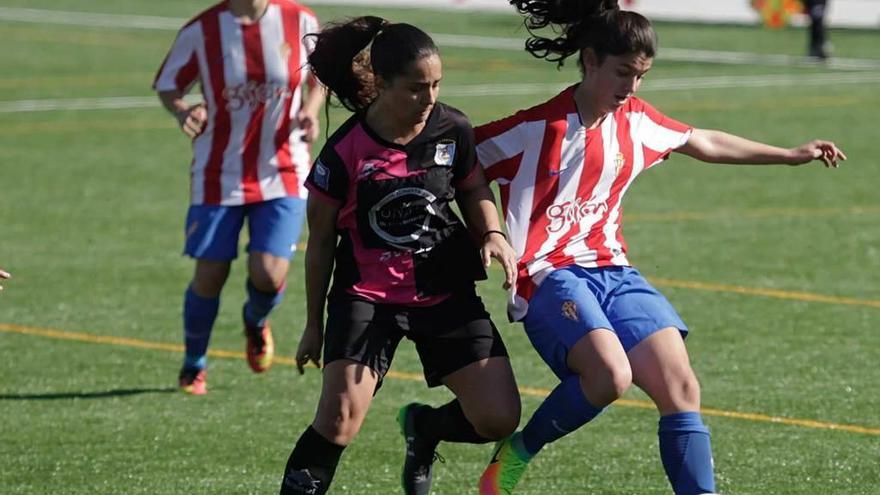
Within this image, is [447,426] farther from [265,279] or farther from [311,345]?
[265,279]

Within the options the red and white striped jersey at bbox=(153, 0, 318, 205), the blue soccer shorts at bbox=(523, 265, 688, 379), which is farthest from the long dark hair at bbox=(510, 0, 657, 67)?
the red and white striped jersey at bbox=(153, 0, 318, 205)

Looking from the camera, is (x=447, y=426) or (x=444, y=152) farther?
(x=447, y=426)

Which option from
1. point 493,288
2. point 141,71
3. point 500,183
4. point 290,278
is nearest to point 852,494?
point 500,183

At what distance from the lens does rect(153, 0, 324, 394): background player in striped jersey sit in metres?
8.47

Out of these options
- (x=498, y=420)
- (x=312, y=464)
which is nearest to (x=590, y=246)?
(x=498, y=420)

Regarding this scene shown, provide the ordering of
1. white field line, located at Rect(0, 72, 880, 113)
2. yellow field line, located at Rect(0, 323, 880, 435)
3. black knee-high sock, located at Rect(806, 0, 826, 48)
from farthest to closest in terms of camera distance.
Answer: black knee-high sock, located at Rect(806, 0, 826, 48) → white field line, located at Rect(0, 72, 880, 113) → yellow field line, located at Rect(0, 323, 880, 435)

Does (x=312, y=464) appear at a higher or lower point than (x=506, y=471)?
higher

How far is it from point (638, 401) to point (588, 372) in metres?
2.40

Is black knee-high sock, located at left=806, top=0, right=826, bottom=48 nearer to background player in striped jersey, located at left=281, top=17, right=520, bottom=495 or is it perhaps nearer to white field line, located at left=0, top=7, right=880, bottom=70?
white field line, located at left=0, top=7, right=880, bottom=70

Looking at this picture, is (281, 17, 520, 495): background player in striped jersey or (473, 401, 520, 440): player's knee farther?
(473, 401, 520, 440): player's knee

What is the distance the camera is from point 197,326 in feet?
27.8

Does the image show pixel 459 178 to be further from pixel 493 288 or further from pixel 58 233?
pixel 58 233

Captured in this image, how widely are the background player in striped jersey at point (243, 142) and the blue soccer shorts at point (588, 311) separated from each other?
8.90 feet

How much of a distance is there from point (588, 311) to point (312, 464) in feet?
3.33
